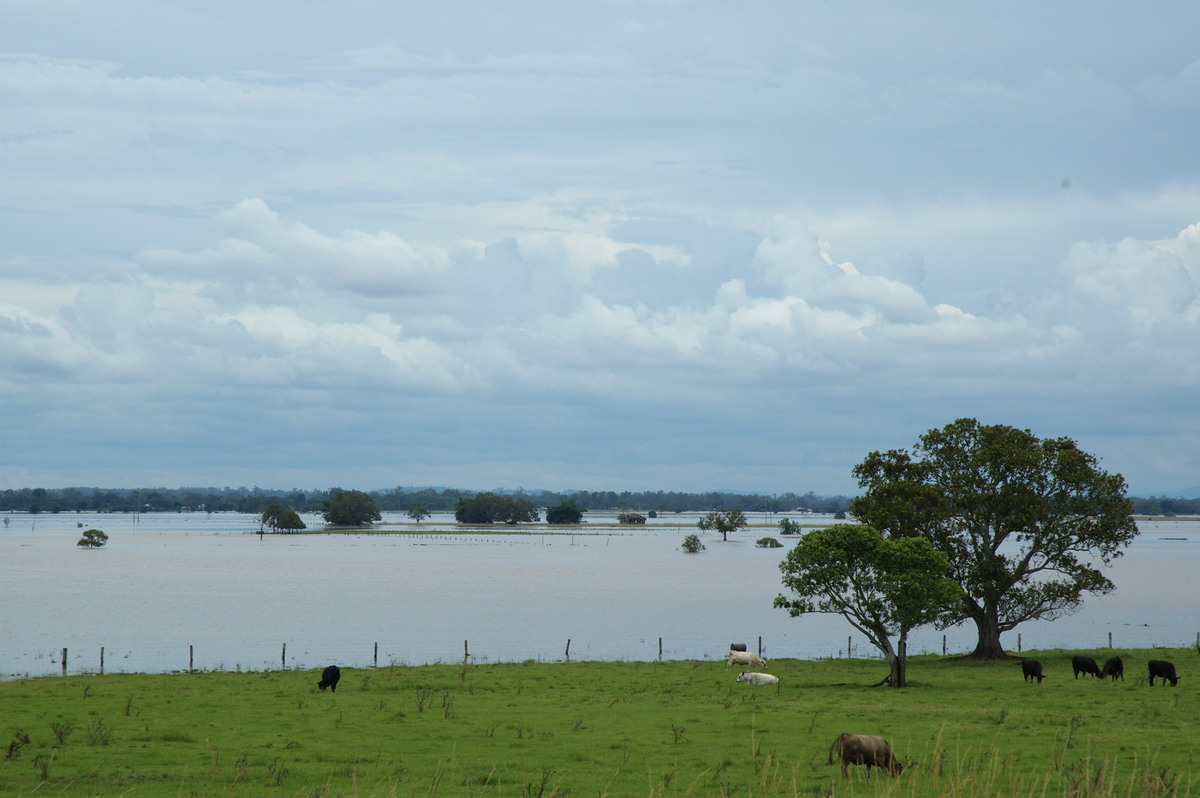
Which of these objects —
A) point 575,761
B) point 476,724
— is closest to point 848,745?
point 575,761

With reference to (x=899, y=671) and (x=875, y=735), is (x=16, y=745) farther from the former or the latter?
(x=899, y=671)

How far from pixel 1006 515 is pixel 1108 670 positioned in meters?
11.6

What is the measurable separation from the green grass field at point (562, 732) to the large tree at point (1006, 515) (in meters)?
8.89

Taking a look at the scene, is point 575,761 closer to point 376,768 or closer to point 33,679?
point 376,768

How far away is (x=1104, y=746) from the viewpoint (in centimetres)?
2888

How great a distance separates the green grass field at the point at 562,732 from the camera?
23.5 metres

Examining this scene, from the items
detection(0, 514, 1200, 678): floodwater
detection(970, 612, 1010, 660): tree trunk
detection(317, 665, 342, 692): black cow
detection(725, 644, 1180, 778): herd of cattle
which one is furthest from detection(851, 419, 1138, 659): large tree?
detection(317, 665, 342, 692): black cow

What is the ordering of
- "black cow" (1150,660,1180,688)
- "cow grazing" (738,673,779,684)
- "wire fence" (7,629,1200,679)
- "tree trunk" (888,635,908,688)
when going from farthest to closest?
1. "wire fence" (7,629,1200,679)
2. "cow grazing" (738,673,779,684)
3. "tree trunk" (888,635,908,688)
4. "black cow" (1150,660,1180,688)

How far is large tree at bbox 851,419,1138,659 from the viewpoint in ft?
197

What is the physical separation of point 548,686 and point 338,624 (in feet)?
166

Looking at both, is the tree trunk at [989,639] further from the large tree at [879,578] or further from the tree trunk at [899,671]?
the tree trunk at [899,671]

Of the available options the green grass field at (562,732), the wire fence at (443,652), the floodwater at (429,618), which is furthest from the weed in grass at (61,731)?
the floodwater at (429,618)

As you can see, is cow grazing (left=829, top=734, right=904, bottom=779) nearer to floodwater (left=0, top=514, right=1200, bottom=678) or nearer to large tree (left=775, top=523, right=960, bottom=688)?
large tree (left=775, top=523, right=960, bottom=688)

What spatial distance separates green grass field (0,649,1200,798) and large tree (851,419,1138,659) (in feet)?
29.2
